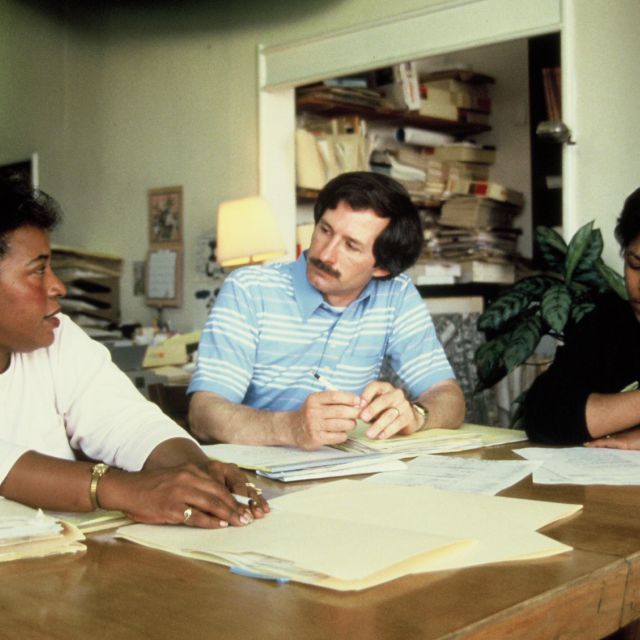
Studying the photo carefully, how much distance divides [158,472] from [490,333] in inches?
84.7

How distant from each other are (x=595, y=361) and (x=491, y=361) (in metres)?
0.99

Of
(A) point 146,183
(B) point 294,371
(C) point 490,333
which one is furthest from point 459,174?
(B) point 294,371

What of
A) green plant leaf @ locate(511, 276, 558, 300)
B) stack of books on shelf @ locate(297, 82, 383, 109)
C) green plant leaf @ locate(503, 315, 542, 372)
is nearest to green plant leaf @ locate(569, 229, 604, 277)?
green plant leaf @ locate(511, 276, 558, 300)

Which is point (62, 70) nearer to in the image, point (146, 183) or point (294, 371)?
point (146, 183)

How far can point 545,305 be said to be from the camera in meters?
2.91

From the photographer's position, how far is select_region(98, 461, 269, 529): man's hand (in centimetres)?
108

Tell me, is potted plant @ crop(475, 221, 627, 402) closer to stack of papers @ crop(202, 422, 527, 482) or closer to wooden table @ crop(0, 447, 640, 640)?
stack of papers @ crop(202, 422, 527, 482)

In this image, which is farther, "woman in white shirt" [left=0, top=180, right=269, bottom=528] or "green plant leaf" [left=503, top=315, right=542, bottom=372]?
"green plant leaf" [left=503, top=315, right=542, bottom=372]

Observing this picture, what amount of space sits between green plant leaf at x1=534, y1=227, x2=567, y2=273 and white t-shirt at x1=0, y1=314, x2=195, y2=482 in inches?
74.4

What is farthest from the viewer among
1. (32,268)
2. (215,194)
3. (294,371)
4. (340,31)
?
(215,194)

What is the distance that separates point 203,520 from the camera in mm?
1078

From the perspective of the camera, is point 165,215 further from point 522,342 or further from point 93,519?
point 93,519

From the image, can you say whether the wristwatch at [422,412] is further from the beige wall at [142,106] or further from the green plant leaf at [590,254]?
the beige wall at [142,106]

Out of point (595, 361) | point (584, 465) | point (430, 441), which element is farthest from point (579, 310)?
point (584, 465)
